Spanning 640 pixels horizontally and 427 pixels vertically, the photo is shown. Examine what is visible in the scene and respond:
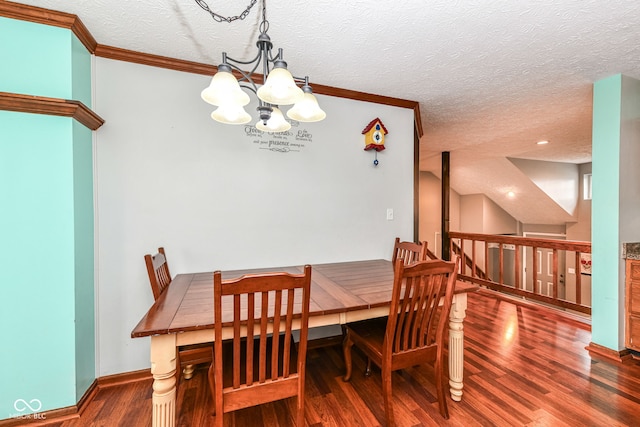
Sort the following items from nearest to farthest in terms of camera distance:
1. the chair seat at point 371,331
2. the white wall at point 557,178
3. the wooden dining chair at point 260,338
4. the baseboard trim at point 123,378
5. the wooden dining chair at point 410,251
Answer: the wooden dining chair at point 260,338, the chair seat at point 371,331, the baseboard trim at point 123,378, the wooden dining chair at point 410,251, the white wall at point 557,178

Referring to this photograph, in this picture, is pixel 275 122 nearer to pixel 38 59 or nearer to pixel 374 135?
pixel 374 135

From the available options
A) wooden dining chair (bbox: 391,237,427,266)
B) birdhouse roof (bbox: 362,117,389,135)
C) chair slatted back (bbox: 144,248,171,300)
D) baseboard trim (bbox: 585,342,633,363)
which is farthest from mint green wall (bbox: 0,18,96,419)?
baseboard trim (bbox: 585,342,633,363)

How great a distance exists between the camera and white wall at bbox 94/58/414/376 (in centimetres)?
192

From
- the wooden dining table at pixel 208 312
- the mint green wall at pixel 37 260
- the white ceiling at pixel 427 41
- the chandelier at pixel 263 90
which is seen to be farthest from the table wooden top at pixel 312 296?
the white ceiling at pixel 427 41

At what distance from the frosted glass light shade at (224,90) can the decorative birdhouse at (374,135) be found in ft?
5.11

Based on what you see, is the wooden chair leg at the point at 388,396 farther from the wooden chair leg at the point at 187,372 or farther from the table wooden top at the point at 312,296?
the wooden chair leg at the point at 187,372

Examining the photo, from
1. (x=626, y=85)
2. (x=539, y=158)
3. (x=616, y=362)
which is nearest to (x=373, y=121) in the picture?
(x=626, y=85)

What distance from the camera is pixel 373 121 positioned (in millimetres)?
2578

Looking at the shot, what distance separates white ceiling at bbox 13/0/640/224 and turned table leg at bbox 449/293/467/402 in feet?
5.35

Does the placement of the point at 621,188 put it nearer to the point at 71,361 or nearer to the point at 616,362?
the point at 616,362

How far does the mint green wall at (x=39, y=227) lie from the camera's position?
153 cm

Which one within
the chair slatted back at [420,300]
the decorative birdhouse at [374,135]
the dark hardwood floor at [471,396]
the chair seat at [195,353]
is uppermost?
the decorative birdhouse at [374,135]

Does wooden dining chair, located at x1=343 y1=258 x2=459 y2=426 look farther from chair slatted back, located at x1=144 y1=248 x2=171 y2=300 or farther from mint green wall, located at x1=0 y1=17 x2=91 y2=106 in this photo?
mint green wall, located at x1=0 y1=17 x2=91 y2=106

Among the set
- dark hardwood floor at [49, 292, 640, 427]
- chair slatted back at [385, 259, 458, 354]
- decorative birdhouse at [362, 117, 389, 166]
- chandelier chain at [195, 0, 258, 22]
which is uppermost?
chandelier chain at [195, 0, 258, 22]
